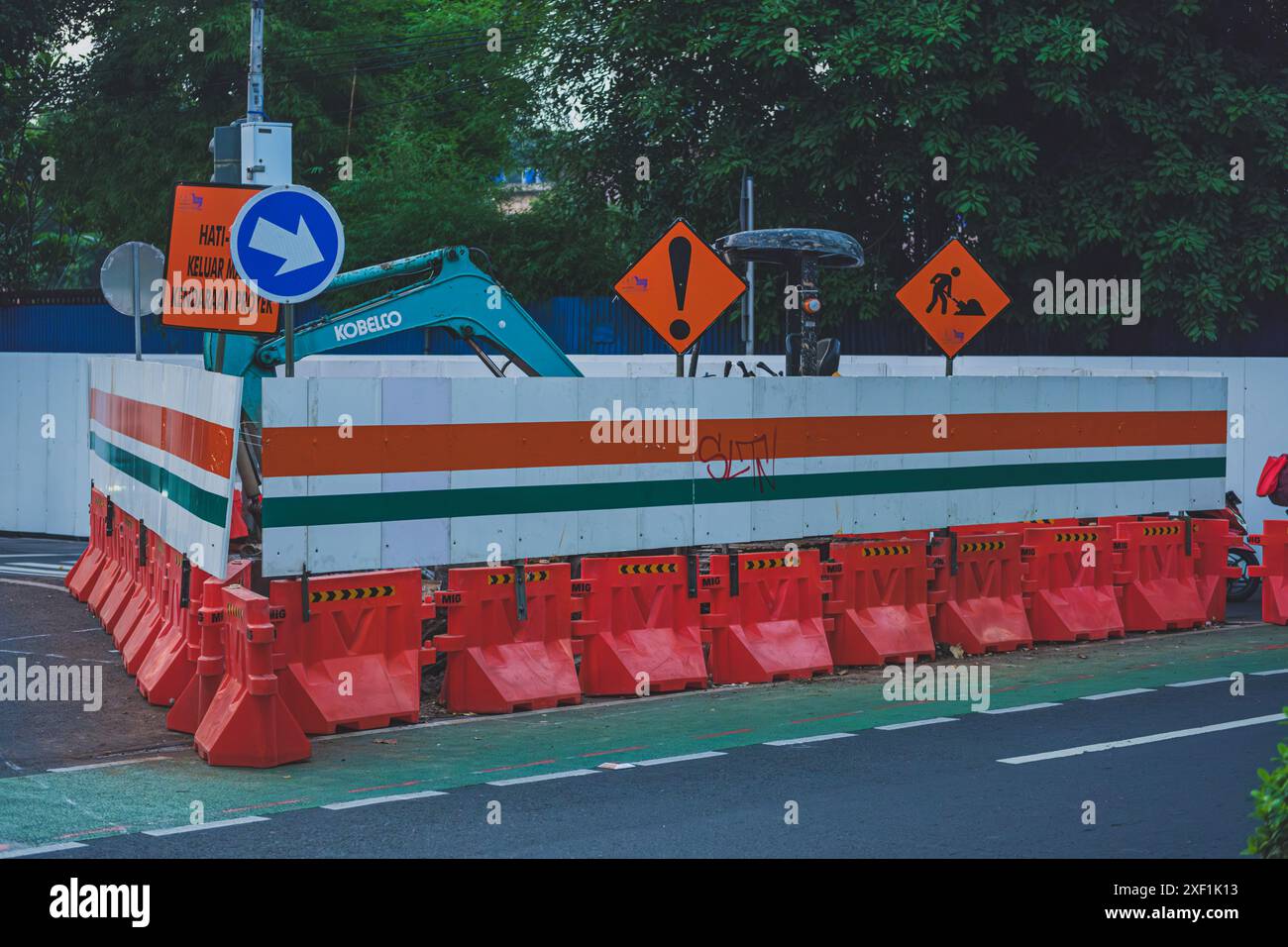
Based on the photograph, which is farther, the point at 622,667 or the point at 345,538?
the point at 622,667

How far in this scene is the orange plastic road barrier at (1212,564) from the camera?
53.9 feet

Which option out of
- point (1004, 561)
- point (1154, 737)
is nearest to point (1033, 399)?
point (1004, 561)

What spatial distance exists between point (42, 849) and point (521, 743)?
3.31 m

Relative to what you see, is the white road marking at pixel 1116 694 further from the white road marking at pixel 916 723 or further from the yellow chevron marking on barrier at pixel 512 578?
the yellow chevron marking on barrier at pixel 512 578

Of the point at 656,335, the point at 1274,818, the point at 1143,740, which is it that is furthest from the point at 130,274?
the point at 1274,818

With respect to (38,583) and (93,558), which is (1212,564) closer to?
(93,558)

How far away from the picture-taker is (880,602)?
1388 centimetres

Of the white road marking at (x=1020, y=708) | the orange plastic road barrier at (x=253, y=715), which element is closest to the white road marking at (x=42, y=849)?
the orange plastic road barrier at (x=253, y=715)

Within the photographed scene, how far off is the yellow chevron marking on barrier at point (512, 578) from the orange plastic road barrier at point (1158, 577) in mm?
5955

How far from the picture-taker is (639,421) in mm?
12703

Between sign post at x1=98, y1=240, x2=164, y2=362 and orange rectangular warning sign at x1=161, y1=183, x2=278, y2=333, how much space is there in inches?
171
